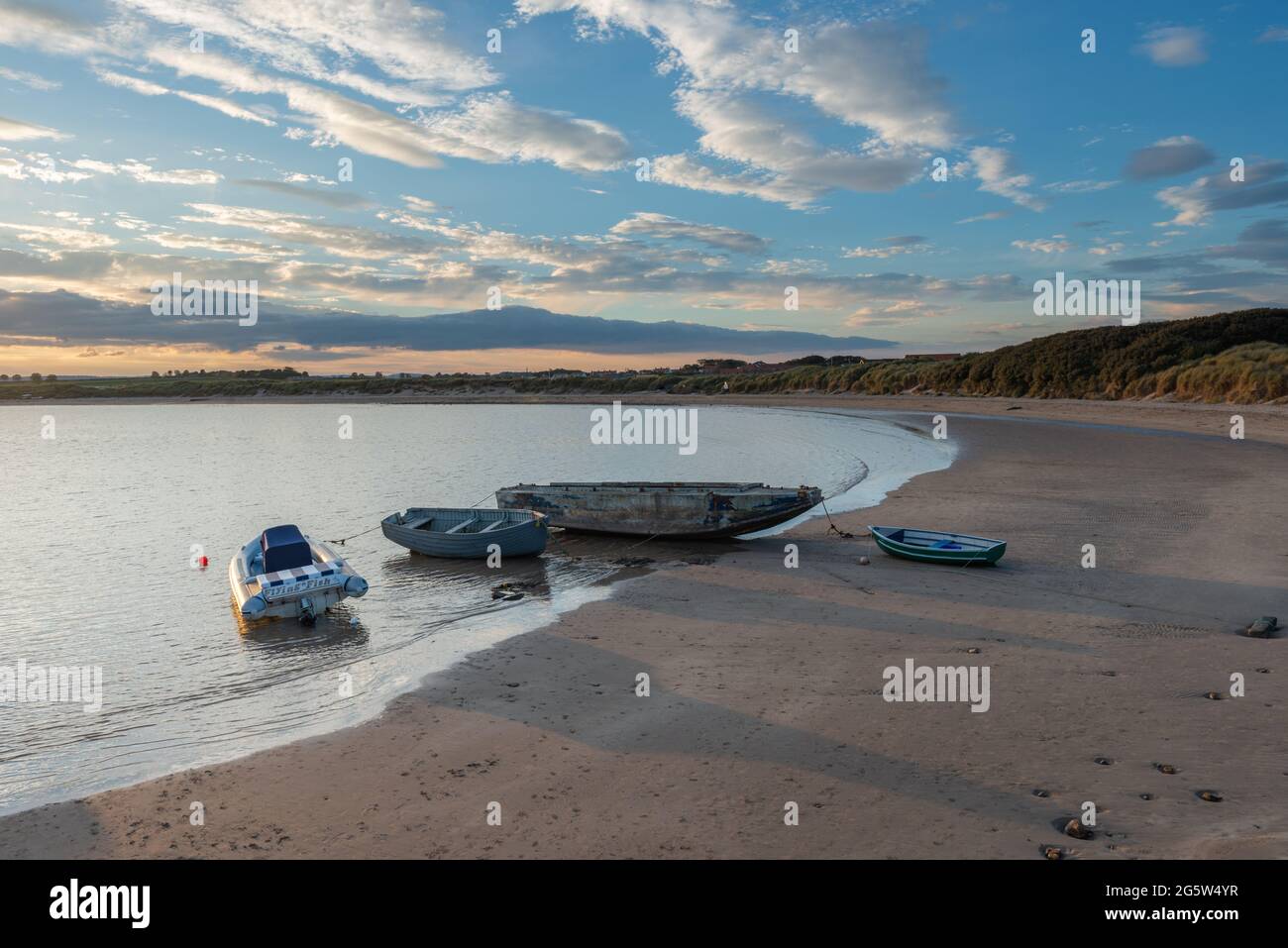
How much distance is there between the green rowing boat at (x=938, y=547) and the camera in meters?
18.0

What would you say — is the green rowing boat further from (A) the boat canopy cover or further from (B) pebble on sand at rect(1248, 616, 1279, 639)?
(A) the boat canopy cover

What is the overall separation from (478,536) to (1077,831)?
706 inches

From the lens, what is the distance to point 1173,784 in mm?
7676

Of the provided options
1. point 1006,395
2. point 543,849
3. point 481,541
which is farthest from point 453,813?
point 1006,395

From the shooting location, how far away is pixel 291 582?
16.6 m

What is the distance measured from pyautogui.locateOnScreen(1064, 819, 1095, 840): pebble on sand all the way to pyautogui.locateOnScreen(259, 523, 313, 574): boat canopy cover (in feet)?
53.8

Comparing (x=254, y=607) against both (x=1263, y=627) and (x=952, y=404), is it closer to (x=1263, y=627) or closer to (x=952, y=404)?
(x=1263, y=627)

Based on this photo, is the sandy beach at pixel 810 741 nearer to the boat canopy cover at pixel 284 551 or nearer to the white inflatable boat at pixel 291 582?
the white inflatable boat at pixel 291 582

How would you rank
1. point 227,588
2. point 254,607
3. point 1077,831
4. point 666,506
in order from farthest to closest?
point 666,506
point 227,588
point 254,607
point 1077,831

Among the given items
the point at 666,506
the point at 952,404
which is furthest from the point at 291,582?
the point at 952,404

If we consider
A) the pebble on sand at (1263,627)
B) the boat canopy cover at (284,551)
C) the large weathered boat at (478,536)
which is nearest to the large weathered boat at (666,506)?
the large weathered boat at (478,536)

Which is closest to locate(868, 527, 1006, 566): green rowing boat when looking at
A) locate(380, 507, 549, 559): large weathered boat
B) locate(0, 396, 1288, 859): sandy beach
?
locate(0, 396, 1288, 859): sandy beach

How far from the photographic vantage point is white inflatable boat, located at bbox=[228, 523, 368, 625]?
1641cm
